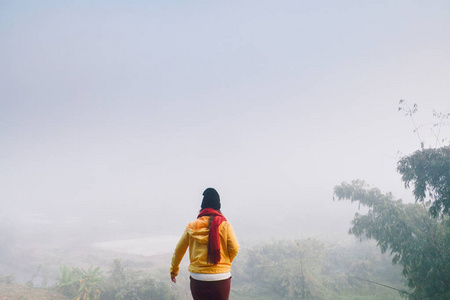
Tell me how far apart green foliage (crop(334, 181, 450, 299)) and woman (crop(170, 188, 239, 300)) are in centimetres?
921

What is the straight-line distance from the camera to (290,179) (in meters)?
157

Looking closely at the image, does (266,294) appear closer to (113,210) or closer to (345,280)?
(345,280)

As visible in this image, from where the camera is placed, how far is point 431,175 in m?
8.71

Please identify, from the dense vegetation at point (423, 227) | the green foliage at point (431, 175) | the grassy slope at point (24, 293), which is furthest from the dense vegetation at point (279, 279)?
the green foliage at point (431, 175)

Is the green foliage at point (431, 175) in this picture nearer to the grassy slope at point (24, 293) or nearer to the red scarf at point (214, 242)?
the red scarf at point (214, 242)

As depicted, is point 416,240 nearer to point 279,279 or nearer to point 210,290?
point 210,290

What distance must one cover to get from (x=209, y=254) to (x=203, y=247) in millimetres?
140

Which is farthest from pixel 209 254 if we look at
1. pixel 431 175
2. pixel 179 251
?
pixel 431 175

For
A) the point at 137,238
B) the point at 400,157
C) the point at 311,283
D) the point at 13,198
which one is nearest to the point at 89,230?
the point at 137,238

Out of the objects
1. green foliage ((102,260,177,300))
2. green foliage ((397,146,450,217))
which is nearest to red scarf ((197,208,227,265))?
green foliage ((397,146,450,217))

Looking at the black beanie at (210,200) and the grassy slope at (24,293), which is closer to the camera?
the black beanie at (210,200)

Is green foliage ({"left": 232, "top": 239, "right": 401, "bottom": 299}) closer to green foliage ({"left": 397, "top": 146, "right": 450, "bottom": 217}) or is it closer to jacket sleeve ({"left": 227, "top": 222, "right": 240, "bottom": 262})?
green foliage ({"left": 397, "top": 146, "right": 450, "bottom": 217})

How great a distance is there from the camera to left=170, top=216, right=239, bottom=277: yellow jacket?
9.27 feet

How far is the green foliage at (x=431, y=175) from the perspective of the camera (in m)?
8.15
